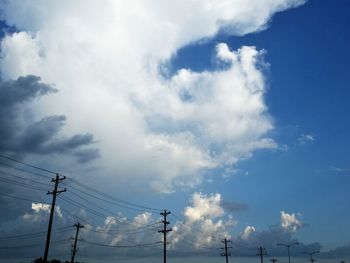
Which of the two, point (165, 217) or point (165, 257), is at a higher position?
point (165, 217)

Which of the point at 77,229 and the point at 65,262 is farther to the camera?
the point at 65,262

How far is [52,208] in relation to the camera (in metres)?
42.7

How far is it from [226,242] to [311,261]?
60.3 m

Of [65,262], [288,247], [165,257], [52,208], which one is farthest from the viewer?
[288,247]

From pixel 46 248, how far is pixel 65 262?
5999 cm

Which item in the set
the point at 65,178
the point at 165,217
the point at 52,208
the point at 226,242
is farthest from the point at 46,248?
the point at 226,242

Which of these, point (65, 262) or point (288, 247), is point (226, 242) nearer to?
point (288, 247)

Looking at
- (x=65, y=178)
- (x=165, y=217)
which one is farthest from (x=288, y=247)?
(x=65, y=178)

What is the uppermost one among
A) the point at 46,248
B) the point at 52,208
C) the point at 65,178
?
the point at 65,178

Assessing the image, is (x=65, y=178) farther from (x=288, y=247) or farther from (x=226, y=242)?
(x=288, y=247)

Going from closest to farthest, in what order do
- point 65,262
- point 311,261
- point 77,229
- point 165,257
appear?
point 165,257 < point 77,229 < point 65,262 < point 311,261

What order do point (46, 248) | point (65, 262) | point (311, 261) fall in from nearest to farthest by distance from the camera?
point (46, 248) < point (65, 262) < point (311, 261)

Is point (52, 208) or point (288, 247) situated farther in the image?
point (288, 247)

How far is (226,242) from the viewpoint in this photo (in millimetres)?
99875
